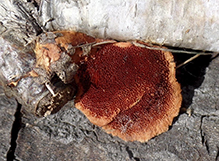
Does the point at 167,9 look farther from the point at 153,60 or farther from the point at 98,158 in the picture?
the point at 98,158

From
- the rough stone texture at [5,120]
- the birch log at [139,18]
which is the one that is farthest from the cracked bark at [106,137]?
the birch log at [139,18]

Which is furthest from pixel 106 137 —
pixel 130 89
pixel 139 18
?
pixel 139 18

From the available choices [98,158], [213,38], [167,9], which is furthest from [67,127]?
[213,38]

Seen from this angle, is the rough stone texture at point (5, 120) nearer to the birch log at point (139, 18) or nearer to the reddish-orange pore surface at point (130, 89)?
the reddish-orange pore surface at point (130, 89)

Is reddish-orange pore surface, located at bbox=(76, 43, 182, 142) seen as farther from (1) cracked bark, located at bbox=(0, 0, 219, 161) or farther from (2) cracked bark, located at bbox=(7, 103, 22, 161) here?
(2) cracked bark, located at bbox=(7, 103, 22, 161)

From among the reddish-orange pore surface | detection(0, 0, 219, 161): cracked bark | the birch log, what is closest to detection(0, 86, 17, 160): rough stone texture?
detection(0, 0, 219, 161): cracked bark

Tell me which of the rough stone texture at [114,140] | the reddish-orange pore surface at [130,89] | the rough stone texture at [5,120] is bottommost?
the rough stone texture at [114,140]
